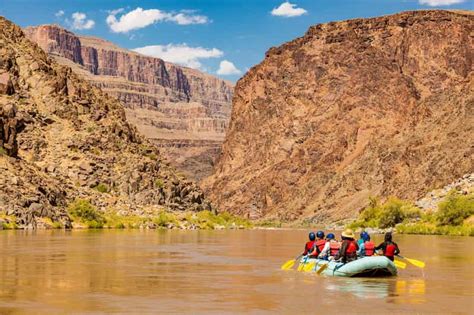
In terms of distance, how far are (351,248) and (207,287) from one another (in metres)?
6.75

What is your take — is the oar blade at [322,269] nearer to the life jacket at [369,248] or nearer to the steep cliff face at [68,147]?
the life jacket at [369,248]

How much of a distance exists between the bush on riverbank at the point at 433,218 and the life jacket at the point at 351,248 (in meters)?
57.1

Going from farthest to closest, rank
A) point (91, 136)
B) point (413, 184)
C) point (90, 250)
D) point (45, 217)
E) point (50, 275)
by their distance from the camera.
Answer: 1. point (413, 184)
2. point (91, 136)
3. point (45, 217)
4. point (90, 250)
5. point (50, 275)

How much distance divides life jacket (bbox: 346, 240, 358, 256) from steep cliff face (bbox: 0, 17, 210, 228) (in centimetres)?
6525

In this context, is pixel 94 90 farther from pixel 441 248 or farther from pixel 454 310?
pixel 454 310

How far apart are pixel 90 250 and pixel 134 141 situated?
8677 centimetres

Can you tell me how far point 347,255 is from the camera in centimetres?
3419

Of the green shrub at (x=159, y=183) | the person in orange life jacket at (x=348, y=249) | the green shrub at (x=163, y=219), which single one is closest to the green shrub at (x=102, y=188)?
the green shrub at (x=163, y=219)

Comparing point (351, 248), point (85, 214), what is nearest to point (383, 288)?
point (351, 248)

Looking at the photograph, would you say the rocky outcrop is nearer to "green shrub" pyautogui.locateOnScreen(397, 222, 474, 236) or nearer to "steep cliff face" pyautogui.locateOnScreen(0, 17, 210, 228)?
"green shrub" pyautogui.locateOnScreen(397, 222, 474, 236)

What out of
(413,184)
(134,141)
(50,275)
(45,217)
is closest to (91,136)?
(134,141)

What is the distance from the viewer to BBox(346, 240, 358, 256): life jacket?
33.9m

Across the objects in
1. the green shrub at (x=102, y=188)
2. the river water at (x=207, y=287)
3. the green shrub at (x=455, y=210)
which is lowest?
the river water at (x=207, y=287)

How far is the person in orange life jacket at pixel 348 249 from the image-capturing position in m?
33.8
